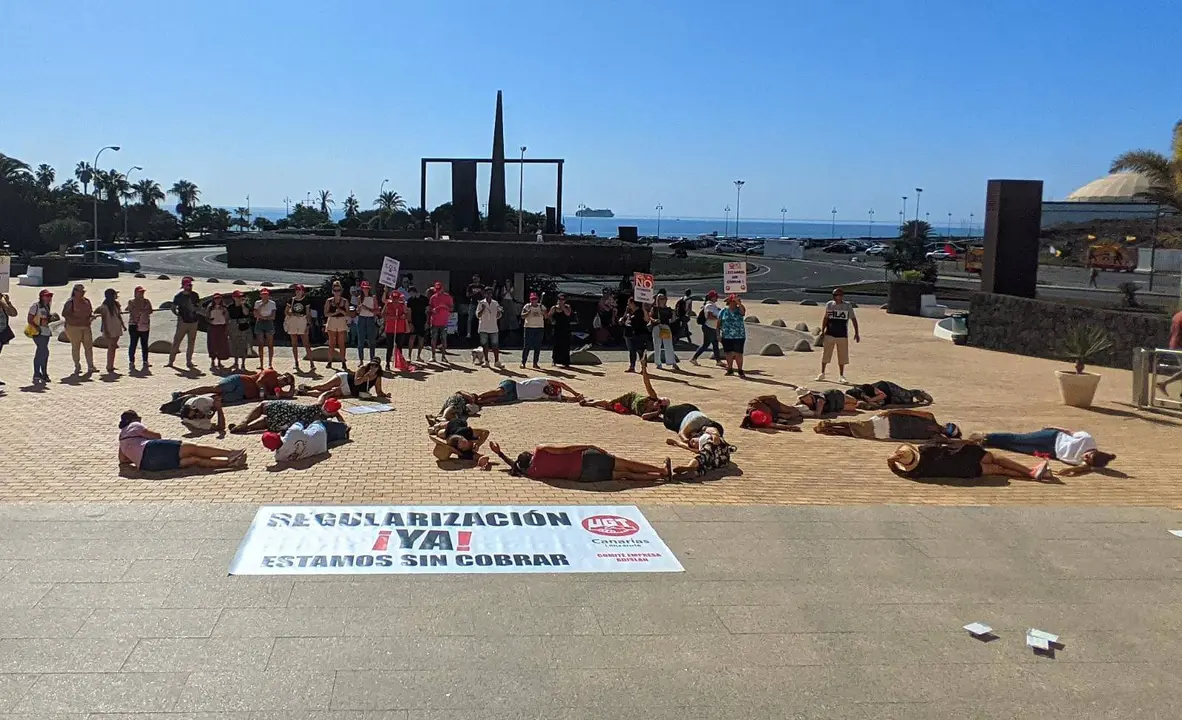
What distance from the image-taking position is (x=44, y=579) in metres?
6.28

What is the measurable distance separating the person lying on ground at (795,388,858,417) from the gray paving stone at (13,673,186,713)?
365 inches

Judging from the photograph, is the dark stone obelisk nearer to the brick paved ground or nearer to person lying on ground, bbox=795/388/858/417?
the brick paved ground

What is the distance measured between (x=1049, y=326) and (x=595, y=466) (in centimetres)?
1567

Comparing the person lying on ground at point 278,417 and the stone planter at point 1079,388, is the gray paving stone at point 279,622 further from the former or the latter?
the stone planter at point 1079,388

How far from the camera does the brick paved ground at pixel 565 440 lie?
8.68 metres

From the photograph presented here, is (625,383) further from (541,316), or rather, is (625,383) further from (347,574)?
(347,574)

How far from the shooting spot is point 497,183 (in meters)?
35.1

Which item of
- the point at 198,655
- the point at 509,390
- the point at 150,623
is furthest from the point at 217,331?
the point at 198,655

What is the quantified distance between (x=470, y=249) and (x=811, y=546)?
778 inches

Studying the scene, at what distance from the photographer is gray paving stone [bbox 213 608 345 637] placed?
5.61 m

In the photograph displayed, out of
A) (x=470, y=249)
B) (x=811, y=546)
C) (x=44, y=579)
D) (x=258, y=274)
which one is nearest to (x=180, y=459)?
(x=44, y=579)

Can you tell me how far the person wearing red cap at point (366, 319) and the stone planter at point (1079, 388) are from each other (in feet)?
35.5

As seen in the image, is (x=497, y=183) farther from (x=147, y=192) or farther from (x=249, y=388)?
(x=147, y=192)

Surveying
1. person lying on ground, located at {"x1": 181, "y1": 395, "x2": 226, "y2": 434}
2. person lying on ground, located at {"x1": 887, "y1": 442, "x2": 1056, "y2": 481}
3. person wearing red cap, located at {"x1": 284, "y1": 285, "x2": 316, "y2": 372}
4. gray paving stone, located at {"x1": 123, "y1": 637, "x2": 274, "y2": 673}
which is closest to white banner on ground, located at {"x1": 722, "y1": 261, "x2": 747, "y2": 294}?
person wearing red cap, located at {"x1": 284, "y1": 285, "x2": 316, "y2": 372}
